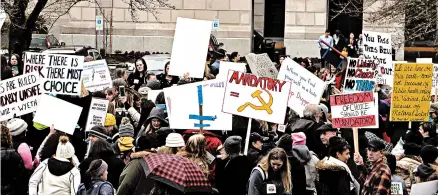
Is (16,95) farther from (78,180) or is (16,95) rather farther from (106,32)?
(106,32)

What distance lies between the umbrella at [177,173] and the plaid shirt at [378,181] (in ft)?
5.44

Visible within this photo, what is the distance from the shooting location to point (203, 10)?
3816 cm

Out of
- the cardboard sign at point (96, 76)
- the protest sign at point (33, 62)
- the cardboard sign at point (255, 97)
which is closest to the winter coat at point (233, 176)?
the cardboard sign at point (255, 97)

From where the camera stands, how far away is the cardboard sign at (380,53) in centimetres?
1856

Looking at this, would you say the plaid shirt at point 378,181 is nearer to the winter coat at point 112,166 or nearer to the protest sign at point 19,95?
the winter coat at point 112,166

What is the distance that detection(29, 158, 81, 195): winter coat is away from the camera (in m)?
10.5

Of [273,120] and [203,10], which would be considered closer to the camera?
[273,120]

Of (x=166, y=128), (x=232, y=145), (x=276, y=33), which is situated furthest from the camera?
(x=276, y=33)

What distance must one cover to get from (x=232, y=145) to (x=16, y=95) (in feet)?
11.4

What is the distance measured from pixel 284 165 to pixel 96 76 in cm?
826

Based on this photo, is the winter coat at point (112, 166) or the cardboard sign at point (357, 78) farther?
the cardboard sign at point (357, 78)

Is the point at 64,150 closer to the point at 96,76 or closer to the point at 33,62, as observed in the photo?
the point at 33,62

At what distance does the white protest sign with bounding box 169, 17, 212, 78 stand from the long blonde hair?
5.94 m

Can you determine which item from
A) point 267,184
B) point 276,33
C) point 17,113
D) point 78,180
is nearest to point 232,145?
point 267,184
